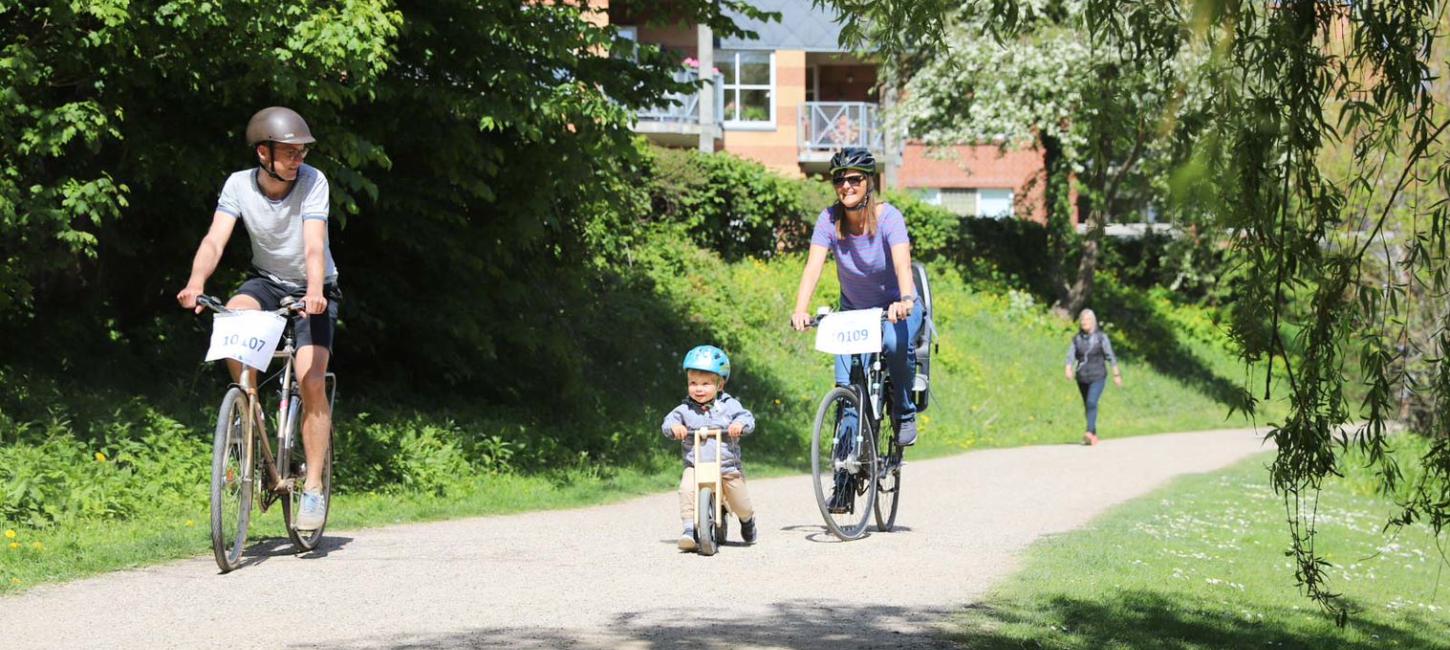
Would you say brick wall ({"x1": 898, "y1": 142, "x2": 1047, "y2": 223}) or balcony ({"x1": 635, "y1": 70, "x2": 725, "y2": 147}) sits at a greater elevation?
balcony ({"x1": 635, "y1": 70, "x2": 725, "y2": 147})

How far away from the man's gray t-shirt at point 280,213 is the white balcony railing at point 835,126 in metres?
35.8

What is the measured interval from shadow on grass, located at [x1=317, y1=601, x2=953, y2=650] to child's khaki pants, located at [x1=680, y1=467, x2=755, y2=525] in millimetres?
1832

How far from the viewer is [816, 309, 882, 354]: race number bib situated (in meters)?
9.27

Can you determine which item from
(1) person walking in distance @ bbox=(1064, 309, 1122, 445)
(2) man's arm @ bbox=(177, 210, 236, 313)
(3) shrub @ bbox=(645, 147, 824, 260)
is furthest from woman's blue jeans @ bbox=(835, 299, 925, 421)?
(3) shrub @ bbox=(645, 147, 824, 260)

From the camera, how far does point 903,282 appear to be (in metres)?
9.20

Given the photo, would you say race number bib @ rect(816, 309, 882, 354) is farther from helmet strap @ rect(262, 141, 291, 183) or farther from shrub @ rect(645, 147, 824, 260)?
shrub @ rect(645, 147, 824, 260)

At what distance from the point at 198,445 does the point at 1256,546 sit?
7514 mm

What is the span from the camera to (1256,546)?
39.7 ft

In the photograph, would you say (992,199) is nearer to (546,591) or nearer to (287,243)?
(287,243)

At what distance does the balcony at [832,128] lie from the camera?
43562mm

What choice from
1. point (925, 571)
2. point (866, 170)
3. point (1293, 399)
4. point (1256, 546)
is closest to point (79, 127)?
point (866, 170)

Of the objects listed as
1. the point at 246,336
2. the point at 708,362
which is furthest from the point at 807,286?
the point at 246,336

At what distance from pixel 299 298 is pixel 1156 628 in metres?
4.16

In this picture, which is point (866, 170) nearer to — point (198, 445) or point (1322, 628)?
point (1322, 628)
